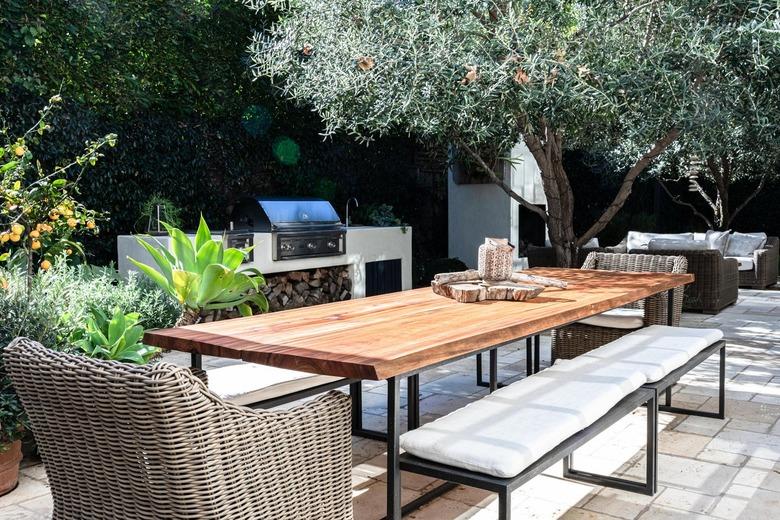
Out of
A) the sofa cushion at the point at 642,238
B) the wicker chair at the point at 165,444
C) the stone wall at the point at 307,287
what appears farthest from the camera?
the sofa cushion at the point at 642,238

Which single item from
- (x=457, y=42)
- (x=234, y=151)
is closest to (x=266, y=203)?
(x=234, y=151)

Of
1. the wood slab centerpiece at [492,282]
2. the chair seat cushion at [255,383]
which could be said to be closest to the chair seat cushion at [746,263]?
the wood slab centerpiece at [492,282]

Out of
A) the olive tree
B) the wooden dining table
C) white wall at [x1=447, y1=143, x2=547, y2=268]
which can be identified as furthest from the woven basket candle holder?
white wall at [x1=447, y1=143, x2=547, y2=268]

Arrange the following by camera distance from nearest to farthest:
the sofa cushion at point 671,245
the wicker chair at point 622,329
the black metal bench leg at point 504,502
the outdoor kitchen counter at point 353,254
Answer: the black metal bench leg at point 504,502 → the wicker chair at point 622,329 → the outdoor kitchen counter at point 353,254 → the sofa cushion at point 671,245

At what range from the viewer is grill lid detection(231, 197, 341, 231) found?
6656 mm

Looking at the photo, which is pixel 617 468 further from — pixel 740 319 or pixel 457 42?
pixel 740 319

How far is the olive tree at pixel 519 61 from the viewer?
4.16 m

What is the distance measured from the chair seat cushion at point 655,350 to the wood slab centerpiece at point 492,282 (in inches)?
15.5

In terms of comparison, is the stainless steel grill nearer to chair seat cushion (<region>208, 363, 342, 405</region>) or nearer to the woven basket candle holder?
the woven basket candle holder

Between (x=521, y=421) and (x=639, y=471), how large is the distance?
45.8 inches

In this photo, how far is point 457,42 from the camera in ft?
15.5

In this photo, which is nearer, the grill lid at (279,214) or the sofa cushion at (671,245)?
the grill lid at (279,214)

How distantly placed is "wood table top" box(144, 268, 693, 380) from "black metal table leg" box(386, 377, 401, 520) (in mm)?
96

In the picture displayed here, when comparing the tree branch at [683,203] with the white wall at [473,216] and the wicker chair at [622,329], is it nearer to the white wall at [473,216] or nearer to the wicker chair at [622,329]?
the white wall at [473,216]
